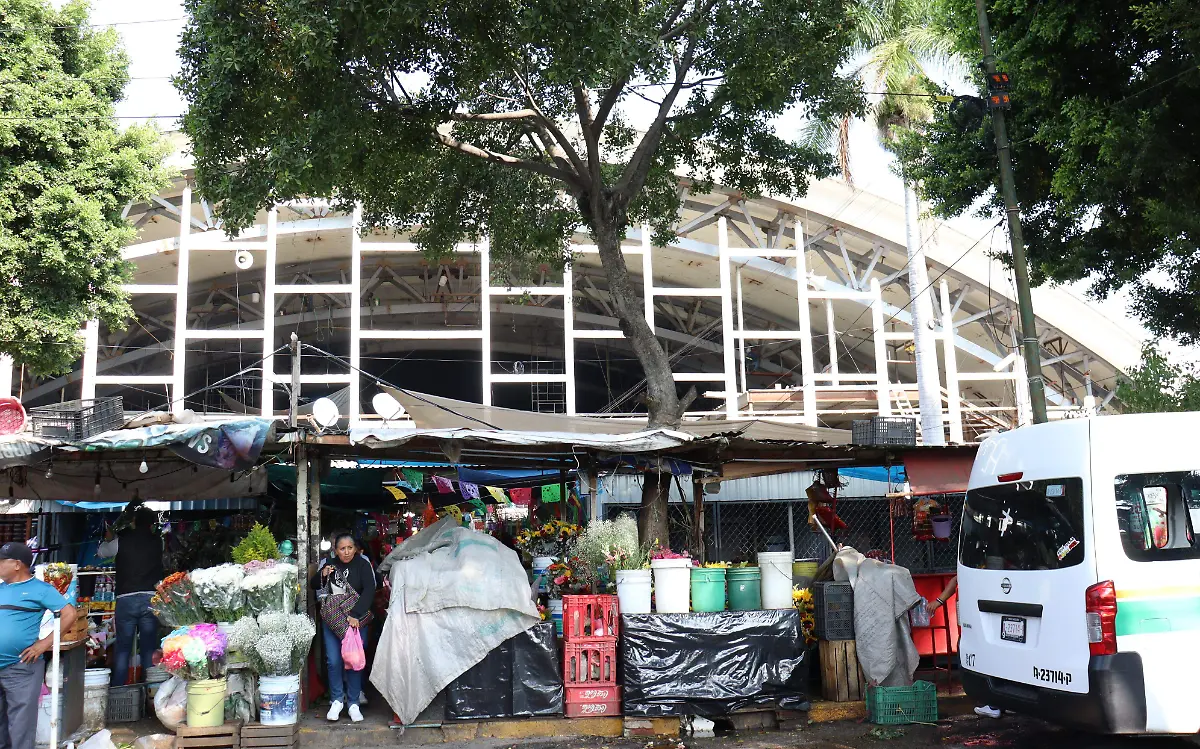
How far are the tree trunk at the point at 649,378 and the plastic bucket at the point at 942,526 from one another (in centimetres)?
379

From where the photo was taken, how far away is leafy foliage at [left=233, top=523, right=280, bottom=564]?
348 inches

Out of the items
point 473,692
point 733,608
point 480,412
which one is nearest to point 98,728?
point 473,692

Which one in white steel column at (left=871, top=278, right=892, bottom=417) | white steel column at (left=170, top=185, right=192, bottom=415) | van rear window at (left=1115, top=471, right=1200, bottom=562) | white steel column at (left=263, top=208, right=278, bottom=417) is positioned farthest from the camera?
white steel column at (left=871, top=278, right=892, bottom=417)

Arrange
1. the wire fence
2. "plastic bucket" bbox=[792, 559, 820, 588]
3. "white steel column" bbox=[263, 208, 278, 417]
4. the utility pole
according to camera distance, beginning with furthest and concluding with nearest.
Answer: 1. "white steel column" bbox=[263, 208, 278, 417]
2. the wire fence
3. "plastic bucket" bbox=[792, 559, 820, 588]
4. the utility pole

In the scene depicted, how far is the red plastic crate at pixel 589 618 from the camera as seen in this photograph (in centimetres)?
856

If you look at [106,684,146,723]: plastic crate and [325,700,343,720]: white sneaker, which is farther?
[106,684,146,723]: plastic crate

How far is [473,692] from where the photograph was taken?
844 centimetres

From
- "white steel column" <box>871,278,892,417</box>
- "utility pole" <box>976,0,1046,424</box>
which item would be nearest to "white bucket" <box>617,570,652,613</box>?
"utility pole" <box>976,0,1046,424</box>

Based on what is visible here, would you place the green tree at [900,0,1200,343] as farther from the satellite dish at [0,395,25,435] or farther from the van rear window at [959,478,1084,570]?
the satellite dish at [0,395,25,435]

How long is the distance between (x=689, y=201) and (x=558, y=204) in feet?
38.0

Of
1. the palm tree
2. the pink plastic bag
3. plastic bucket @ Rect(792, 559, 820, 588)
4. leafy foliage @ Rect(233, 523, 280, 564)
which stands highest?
the palm tree

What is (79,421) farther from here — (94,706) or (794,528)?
(794,528)

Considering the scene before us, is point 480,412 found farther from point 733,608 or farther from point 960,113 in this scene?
point 960,113

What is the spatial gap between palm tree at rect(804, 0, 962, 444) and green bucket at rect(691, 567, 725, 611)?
10.5m
